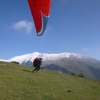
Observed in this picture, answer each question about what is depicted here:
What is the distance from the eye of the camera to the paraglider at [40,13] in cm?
1982

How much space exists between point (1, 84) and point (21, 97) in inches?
129

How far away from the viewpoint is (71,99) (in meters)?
16.9

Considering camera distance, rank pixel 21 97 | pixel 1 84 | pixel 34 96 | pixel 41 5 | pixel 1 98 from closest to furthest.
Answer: pixel 1 98 → pixel 21 97 → pixel 34 96 → pixel 1 84 → pixel 41 5

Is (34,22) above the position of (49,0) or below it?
below

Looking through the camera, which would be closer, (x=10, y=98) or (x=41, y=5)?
(x=10, y=98)

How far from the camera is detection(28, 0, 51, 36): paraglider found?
19817 millimetres

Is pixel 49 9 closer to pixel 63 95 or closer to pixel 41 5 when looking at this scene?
pixel 41 5

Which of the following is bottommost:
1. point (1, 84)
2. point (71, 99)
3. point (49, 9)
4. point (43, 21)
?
point (71, 99)

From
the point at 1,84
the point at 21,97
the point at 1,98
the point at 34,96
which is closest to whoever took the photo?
the point at 1,98

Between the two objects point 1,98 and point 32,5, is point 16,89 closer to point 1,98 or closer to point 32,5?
point 1,98

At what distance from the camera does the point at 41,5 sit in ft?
65.0

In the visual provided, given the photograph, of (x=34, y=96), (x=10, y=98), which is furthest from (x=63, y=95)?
(x=10, y=98)

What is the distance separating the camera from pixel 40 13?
2058 cm

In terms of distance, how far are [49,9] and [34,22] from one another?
98.5 inches
